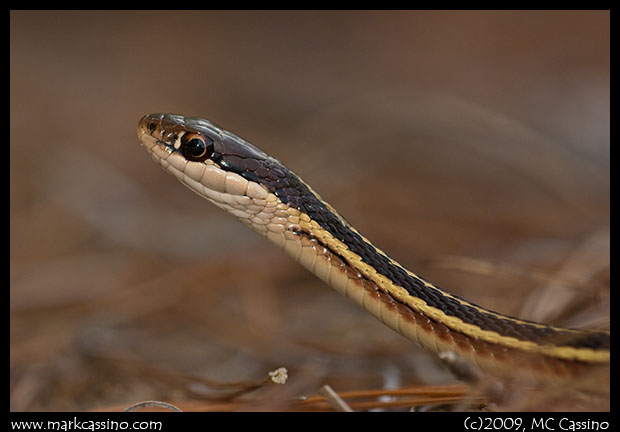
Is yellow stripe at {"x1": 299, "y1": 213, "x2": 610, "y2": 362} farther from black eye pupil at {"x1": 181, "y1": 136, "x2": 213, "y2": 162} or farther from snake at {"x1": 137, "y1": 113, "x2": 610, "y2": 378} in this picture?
black eye pupil at {"x1": 181, "y1": 136, "x2": 213, "y2": 162}

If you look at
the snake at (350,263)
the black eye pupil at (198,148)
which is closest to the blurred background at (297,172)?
the snake at (350,263)

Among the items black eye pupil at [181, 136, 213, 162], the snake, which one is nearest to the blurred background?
the snake

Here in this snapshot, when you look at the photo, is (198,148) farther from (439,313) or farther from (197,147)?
(439,313)

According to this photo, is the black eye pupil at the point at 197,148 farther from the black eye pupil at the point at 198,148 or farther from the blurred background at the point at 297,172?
the blurred background at the point at 297,172

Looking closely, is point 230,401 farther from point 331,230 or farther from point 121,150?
point 121,150
